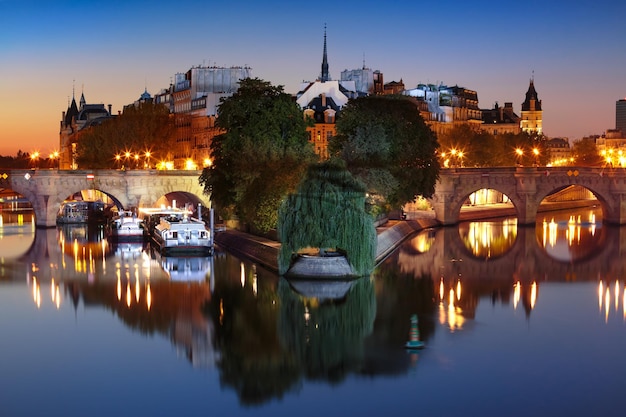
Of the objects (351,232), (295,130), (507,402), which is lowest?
(507,402)

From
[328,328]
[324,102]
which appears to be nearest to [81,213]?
Answer: [324,102]

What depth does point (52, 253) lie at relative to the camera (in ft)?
204

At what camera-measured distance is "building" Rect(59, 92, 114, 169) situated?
514ft

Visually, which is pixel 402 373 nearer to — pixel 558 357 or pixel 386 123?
pixel 558 357

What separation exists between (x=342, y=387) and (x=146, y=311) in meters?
13.8

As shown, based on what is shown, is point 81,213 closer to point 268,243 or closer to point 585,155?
point 268,243

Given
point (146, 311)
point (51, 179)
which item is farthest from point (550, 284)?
point (51, 179)

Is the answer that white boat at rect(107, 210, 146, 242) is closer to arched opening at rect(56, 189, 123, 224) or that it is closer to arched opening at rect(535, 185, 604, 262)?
arched opening at rect(56, 189, 123, 224)

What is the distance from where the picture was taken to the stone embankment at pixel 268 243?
5297 cm

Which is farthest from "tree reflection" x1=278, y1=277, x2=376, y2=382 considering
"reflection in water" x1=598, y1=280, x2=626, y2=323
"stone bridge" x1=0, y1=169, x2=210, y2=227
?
"stone bridge" x1=0, y1=169, x2=210, y2=227

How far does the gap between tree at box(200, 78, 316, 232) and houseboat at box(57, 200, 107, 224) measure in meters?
23.1

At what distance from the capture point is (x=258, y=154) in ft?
194

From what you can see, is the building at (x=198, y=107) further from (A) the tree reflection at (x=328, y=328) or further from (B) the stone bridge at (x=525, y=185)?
(A) the tree reflection at (x=328, y=328)

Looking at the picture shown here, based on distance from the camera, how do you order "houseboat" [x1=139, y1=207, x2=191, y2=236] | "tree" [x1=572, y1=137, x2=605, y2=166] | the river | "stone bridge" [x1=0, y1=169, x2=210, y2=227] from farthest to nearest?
"tree" [x1=572, y1=137, x2=605, y2=166], "stone bridge" [x1=0, y1=169, x2=210, y2=227], "houseboat" [x1=139, y1=207, x2=191, y2=236], the river
